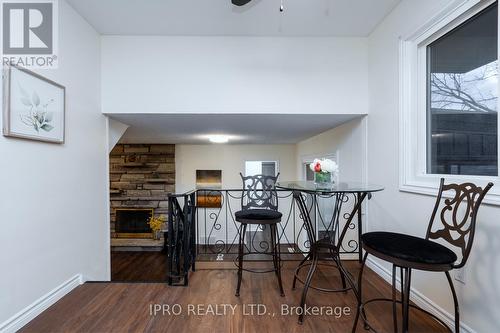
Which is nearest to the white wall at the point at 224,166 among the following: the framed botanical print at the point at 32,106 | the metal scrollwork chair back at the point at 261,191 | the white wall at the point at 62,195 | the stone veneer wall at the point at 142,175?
the stone veneer wall at the point at 142,175

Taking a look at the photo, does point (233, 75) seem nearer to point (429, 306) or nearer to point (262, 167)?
point (429, 306)

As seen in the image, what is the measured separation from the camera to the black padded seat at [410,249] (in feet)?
3.95

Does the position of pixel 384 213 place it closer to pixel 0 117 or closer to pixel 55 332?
Result: pixel 55 332

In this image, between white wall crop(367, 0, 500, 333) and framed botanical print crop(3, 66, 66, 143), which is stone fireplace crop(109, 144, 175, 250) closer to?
framed botanical print crop(3, 66, 66, 143)

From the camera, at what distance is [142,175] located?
594cm

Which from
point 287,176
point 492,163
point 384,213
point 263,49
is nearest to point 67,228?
point 263,49

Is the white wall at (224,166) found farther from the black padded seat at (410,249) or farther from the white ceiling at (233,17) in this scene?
the black padded seat at (410,249)

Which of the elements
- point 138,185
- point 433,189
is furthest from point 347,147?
point 138,185

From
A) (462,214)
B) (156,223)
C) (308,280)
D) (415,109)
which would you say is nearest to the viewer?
(462,214)

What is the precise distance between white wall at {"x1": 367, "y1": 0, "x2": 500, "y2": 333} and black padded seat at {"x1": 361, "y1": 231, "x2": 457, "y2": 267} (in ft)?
1.03

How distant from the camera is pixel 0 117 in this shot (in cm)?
154

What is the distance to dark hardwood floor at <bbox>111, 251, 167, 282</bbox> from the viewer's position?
455cm

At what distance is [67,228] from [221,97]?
1847 mm

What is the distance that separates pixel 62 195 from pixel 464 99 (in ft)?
10.1
